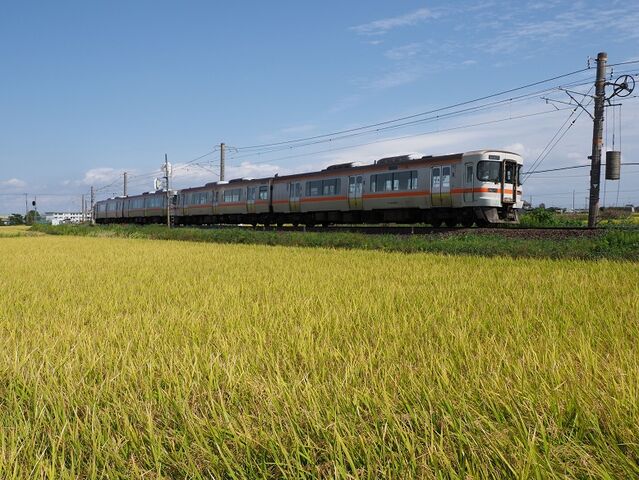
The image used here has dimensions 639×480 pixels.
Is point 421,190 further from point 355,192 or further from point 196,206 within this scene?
point 196,206

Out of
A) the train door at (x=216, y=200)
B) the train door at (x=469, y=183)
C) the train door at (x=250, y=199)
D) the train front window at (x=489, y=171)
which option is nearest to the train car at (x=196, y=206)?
the train door at (x=216, y=200)

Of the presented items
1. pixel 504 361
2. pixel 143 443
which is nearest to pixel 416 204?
pixel 504 361

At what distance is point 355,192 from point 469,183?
5.58m

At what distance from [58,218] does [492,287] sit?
12035 centimetres

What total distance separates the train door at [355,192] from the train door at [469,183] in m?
5.01

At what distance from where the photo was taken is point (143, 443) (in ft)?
7.06

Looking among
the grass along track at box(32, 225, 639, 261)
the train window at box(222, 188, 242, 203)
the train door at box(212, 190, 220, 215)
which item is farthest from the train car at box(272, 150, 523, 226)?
the train door at box(212, 190, 220, 215)

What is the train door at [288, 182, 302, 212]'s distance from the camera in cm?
2563

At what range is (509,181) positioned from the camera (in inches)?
738

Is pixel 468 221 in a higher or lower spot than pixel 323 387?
higher

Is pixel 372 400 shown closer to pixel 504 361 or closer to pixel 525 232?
pixel 504 361

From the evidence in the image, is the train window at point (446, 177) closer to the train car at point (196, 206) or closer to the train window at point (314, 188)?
the train window at point (314, 188)

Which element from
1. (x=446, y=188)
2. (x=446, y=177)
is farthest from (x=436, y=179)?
(x=446, y=188)

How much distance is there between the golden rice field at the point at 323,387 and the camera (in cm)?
192
